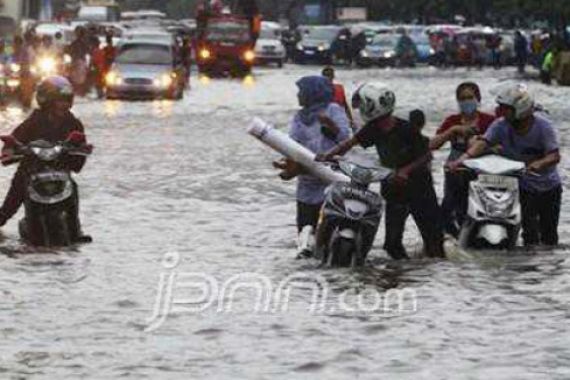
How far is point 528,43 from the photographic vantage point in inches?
3250

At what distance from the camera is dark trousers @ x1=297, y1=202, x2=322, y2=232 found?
15602 mm

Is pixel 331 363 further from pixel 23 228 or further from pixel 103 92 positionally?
pixel 103 92

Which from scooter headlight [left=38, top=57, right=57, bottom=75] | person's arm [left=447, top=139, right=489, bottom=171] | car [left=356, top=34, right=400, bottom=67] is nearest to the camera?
person's arm [left=447, top=139, right=489, bottom=171]

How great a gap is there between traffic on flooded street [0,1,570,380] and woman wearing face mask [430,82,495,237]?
0.02m

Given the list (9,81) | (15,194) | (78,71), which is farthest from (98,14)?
(15,194)

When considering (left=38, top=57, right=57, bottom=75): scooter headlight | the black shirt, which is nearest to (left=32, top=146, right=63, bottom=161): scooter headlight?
the black shirt

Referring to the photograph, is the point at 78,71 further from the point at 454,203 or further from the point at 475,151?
the point at 475,151

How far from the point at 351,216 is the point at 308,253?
100 cm

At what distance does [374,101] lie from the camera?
48.5ft

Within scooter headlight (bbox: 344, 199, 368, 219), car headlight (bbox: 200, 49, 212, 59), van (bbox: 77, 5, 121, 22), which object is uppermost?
scooter headlight (bbox: 344, 199, 368, 219)

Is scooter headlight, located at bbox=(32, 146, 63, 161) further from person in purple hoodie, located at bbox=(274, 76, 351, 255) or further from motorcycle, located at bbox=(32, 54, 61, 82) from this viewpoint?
motorcycle, located at bbox=(32, 54, 61, 82)

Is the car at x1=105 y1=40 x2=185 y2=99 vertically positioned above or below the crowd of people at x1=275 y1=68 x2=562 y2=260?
below

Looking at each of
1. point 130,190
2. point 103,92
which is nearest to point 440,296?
point 130,190

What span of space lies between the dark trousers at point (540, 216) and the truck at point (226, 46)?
2017 inches
